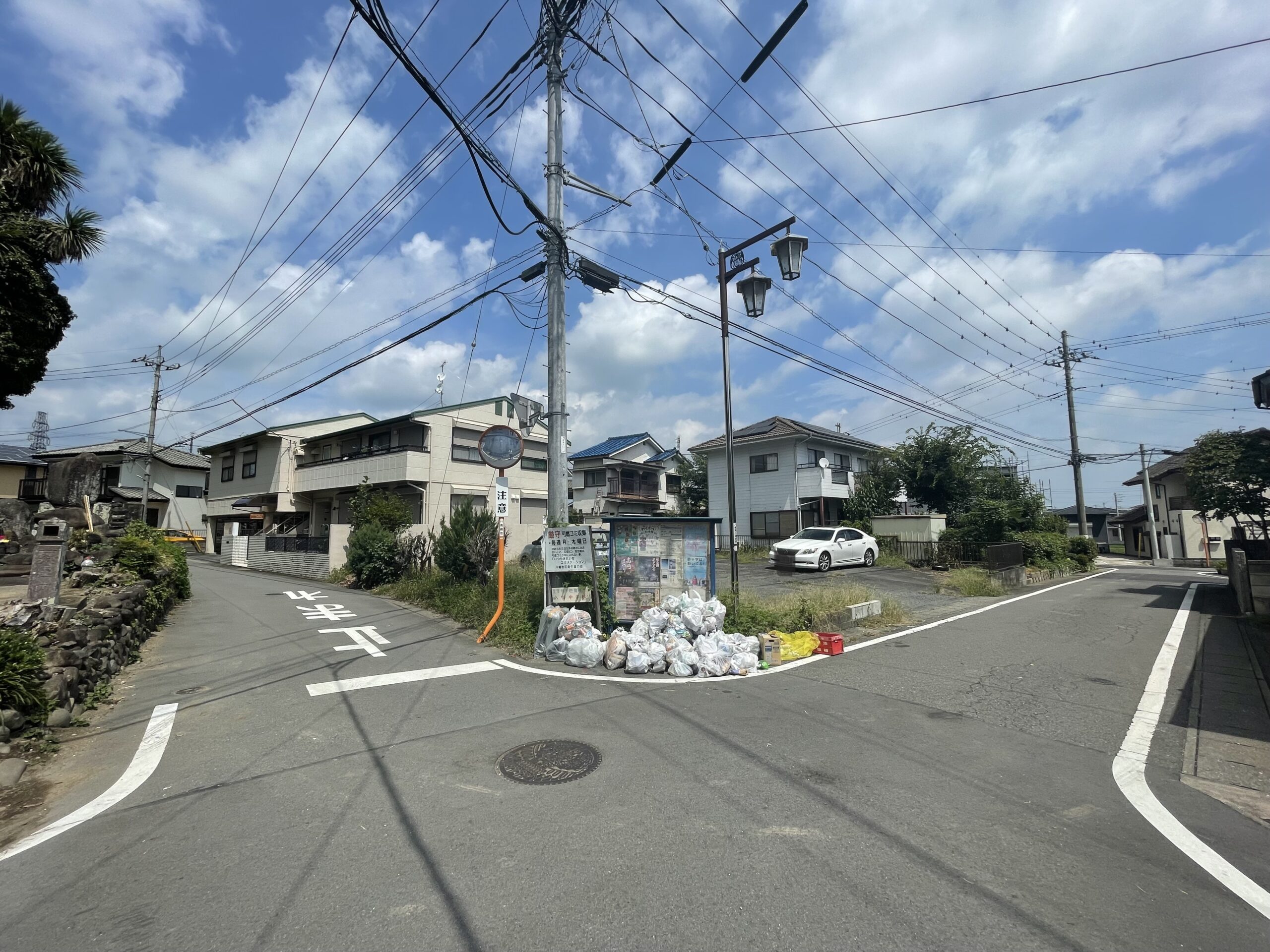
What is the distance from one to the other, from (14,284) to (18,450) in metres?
35.2

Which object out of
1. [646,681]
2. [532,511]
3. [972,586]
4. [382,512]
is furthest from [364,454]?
[972,586]

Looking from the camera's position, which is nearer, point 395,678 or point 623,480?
point 395,678

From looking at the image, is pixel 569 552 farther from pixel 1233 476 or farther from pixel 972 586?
pixel 1233 476

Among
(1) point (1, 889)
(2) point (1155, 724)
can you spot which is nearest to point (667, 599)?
(2) point (1155, 724)

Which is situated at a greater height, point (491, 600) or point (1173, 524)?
point (1173, 524)

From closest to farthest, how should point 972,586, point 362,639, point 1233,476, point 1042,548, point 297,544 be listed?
1. point 362,639
2. point 1233,476
3. point 972,586
4. point 1042,548
5. point 297,544

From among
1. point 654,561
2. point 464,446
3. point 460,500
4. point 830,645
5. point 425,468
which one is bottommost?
point 830,645

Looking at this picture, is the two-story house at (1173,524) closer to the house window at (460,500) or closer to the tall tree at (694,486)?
the tall tree at (694,486)

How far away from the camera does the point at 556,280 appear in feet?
35.3

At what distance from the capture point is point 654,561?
9.06 meters

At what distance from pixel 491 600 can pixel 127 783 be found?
259 inches

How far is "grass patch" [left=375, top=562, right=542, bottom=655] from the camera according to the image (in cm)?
896

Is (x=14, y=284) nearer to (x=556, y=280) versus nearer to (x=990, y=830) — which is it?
(x=556, y=280)

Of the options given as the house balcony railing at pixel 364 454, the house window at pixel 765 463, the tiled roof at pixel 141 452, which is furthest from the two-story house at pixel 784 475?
the tiled roof at pixel 141 452
